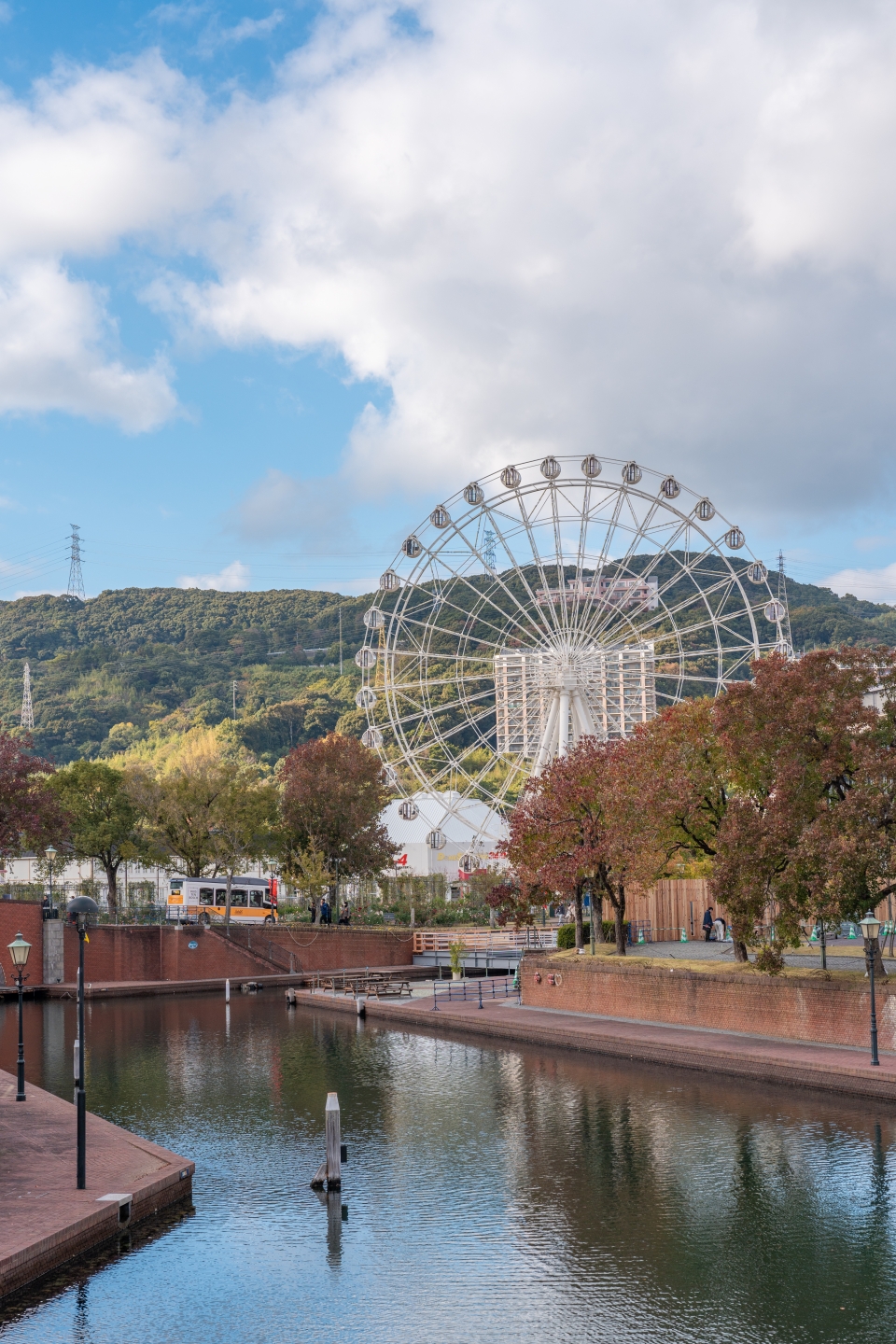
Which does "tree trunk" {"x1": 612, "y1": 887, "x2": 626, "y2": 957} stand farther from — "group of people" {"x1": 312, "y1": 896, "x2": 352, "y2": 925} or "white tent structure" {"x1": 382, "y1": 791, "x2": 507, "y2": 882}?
"white tent structure" {"x1": 382, "y1": 791, "x2": 507, "y2": 882}

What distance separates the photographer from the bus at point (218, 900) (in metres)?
56.8

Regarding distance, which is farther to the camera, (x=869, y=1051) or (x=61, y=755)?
(x=61, y=755)

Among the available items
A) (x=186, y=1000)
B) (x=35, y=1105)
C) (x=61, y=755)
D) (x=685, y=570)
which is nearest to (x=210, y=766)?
(x=186, y=1000)

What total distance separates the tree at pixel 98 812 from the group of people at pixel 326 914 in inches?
364

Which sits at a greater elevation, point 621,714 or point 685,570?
point 685,570

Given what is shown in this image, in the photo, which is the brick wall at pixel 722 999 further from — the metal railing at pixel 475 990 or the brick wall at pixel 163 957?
the brick wall at pixel 163 957

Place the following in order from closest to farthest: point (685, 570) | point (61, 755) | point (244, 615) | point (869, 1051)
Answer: point (869, 1051) < point (685, 570) < point (61, 755) < point (244, 615)

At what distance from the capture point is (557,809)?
36219mm

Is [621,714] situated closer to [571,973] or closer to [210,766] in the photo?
[210,766]

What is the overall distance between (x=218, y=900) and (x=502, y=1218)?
145 ft

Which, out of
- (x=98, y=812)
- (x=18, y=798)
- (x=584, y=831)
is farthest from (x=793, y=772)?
(x=98, y=812)

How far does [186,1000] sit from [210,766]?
60.5 ft

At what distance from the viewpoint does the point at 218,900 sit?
190 feet

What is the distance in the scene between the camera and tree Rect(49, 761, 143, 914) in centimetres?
5831
